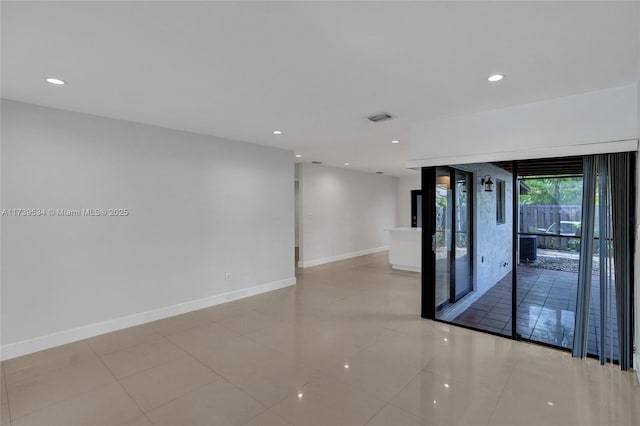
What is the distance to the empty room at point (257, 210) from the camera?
2066 millimetres

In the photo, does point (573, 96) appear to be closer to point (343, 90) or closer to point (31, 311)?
point (343, 90)

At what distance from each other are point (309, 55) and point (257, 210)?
3583 mm

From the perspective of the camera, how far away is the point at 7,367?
303cm

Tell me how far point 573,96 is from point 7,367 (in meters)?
6.10

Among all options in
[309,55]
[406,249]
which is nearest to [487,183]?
[406,249]

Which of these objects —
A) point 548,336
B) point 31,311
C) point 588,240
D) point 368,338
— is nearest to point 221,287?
point 31,311

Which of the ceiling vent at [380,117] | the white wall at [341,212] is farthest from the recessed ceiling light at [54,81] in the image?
the white wall at [341,212]

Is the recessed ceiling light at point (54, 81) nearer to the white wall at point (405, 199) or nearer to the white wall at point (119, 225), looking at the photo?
the white wall at point (119, 225)

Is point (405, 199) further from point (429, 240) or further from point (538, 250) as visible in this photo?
point (538, 250)

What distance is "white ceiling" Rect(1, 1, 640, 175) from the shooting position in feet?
5.85

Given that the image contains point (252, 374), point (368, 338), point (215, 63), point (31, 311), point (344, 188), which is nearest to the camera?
point (215, 63)

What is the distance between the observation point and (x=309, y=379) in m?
2.76

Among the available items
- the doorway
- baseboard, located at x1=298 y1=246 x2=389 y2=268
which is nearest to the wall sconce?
the doorway

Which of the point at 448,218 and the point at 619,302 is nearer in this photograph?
the point at 619,302
